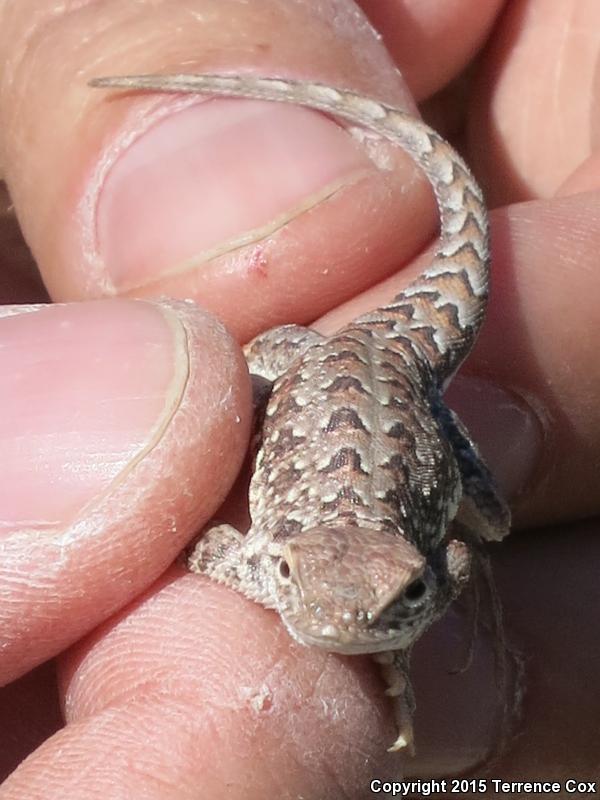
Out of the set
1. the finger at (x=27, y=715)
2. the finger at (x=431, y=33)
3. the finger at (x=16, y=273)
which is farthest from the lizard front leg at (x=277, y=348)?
the finger at (x=16, y=273)

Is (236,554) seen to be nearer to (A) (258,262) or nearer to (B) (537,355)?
(A) (258,262)

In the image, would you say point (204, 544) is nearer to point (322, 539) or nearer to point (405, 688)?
point (322, 539)

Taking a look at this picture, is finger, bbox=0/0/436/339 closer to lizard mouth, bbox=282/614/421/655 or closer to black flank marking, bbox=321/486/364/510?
black flank marking, bbox=321/486/364/510

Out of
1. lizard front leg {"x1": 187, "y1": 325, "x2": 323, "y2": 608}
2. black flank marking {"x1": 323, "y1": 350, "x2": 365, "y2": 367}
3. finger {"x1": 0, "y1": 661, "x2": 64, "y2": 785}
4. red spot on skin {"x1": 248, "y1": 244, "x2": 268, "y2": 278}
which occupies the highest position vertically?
red spot on skin {"x1": 248, "y1": 244, "x2": 268, "y2": 278}

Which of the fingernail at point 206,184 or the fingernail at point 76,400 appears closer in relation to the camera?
the fingernail at point 76,400

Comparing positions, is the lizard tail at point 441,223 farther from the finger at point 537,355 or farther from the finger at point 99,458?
the finger at point 99,458

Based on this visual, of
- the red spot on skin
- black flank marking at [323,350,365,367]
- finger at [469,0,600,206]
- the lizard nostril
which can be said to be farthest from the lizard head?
finger at [469,0,600,206]
